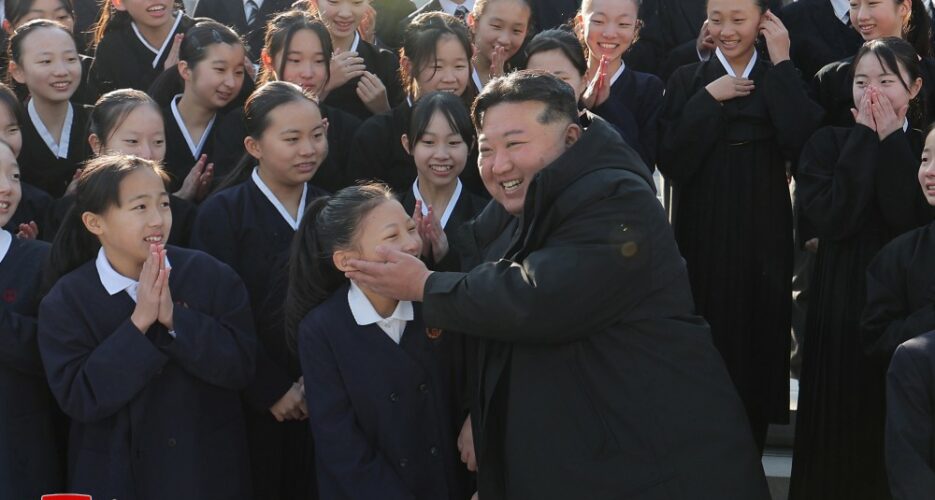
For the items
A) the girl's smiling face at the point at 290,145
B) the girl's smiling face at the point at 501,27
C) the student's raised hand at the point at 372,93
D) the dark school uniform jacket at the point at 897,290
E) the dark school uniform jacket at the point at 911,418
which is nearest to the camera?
the dark school uniform jacket at the point at 911,418

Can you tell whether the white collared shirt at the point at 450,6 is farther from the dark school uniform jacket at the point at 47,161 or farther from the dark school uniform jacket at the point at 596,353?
the dark school uniform jacket at the point at 596,353

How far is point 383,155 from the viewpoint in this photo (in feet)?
16.9

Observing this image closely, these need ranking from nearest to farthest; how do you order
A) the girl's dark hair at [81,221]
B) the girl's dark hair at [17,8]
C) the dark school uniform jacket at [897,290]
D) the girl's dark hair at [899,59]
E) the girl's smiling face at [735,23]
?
the girl's dark hair at [81,221] < the dark school uniform jacket at [897,290] < the girl's dark hair at [899,59] < the girl's smiling face at [735,23] < the girl's dark hair at [17,8]

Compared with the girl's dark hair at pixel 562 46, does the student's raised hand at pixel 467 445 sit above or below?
below

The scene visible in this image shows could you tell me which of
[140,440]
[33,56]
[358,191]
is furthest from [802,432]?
[33,56]

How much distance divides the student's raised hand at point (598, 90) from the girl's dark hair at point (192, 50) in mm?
1535

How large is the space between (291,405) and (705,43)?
9.03ft

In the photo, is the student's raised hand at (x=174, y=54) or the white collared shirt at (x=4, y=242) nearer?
the white collared shirt at (x=4, y=242)

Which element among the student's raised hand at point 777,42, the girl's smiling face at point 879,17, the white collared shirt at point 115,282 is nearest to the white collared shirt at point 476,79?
the student's raised hand at point 777,42

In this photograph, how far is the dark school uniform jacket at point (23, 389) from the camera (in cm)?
394

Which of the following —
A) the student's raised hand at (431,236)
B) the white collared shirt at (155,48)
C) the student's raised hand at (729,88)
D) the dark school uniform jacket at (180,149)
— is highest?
the white collared shirt at (155,48)

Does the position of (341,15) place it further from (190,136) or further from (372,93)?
(190,136)

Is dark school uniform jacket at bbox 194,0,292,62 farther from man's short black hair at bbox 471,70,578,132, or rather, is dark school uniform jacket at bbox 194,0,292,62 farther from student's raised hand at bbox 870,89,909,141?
man's short black hair at bbox 471,70,578,132

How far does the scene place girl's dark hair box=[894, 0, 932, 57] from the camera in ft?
17.6
